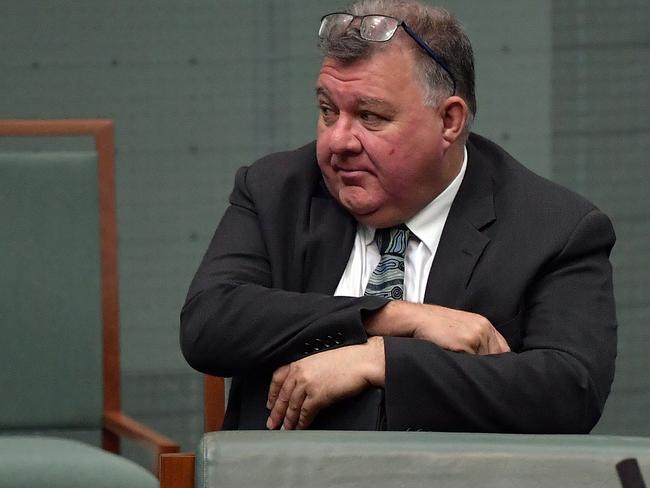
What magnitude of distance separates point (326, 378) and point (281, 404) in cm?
10

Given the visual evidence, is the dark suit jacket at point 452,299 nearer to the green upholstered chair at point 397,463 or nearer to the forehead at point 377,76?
the forehead at point 377,76

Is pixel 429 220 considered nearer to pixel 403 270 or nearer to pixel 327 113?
pixel 403 270

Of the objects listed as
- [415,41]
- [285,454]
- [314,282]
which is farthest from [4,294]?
[285,454]

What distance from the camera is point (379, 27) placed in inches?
86.3

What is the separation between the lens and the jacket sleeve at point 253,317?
6.67 feet

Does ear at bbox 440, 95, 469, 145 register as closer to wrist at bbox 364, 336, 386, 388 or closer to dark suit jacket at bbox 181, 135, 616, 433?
dark suit jacket at bbox 181, 135, 616, 433

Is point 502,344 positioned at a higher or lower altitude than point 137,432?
higher

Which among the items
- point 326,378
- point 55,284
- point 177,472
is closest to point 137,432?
point 55,284

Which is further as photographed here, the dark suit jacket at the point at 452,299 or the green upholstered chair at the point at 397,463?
the dark suit jacket at the point at 452,299

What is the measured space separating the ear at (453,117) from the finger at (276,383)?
0.53 m

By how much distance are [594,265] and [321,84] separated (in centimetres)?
55

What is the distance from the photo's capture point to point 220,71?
12.0 ft

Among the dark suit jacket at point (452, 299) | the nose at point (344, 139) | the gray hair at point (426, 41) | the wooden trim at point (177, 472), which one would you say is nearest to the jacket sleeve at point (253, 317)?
the dark suit jacket at point (452, 299)

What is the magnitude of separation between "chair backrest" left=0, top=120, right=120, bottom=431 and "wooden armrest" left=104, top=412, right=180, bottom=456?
0.04 m
